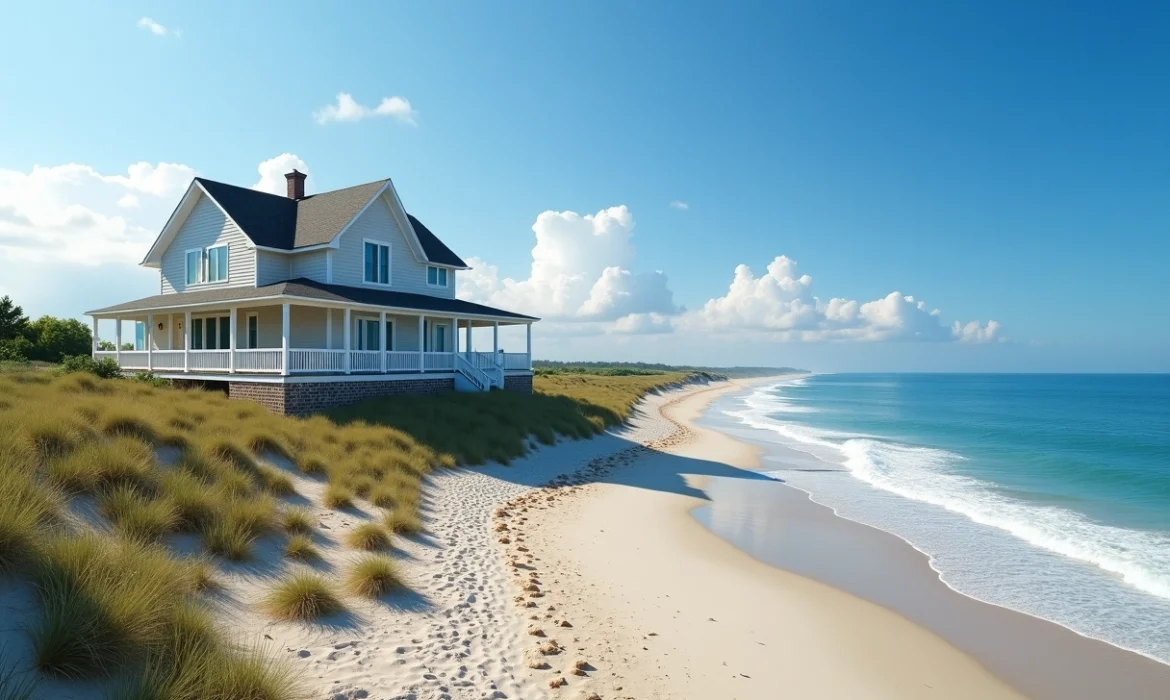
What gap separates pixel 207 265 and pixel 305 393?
1051 cm

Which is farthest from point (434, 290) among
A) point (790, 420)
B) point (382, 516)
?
point (790, 420)

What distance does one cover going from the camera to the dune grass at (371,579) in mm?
8094

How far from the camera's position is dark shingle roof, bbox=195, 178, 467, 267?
25938mm

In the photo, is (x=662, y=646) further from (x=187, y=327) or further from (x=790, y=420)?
(x=790, y=420)

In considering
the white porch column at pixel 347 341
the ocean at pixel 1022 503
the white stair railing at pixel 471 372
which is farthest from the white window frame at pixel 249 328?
the ocean at pixel 1022 503

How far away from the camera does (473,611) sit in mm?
8344

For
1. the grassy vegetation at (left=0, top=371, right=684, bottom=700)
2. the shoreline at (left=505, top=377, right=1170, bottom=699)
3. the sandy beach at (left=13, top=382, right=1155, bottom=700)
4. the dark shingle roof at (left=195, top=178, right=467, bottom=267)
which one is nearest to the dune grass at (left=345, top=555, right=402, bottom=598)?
the grassy vegetation at (left=0, top=371, right=684, bottom=700)

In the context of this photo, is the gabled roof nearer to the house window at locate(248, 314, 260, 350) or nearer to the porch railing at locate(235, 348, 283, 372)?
the house window at locate(248, 314, 260, 350)

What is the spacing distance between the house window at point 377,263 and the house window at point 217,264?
223 inches

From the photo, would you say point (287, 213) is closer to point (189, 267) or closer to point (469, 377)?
point (189, 267)

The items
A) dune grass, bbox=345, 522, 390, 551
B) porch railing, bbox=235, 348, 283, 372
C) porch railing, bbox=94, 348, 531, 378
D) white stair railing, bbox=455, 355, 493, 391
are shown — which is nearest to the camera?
dune grass, bbox=345, 522, 390, 551

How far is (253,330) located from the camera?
1025 inches

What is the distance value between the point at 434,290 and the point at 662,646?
2539cm

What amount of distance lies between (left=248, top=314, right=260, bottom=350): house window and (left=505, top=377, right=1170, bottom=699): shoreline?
16559 mm
